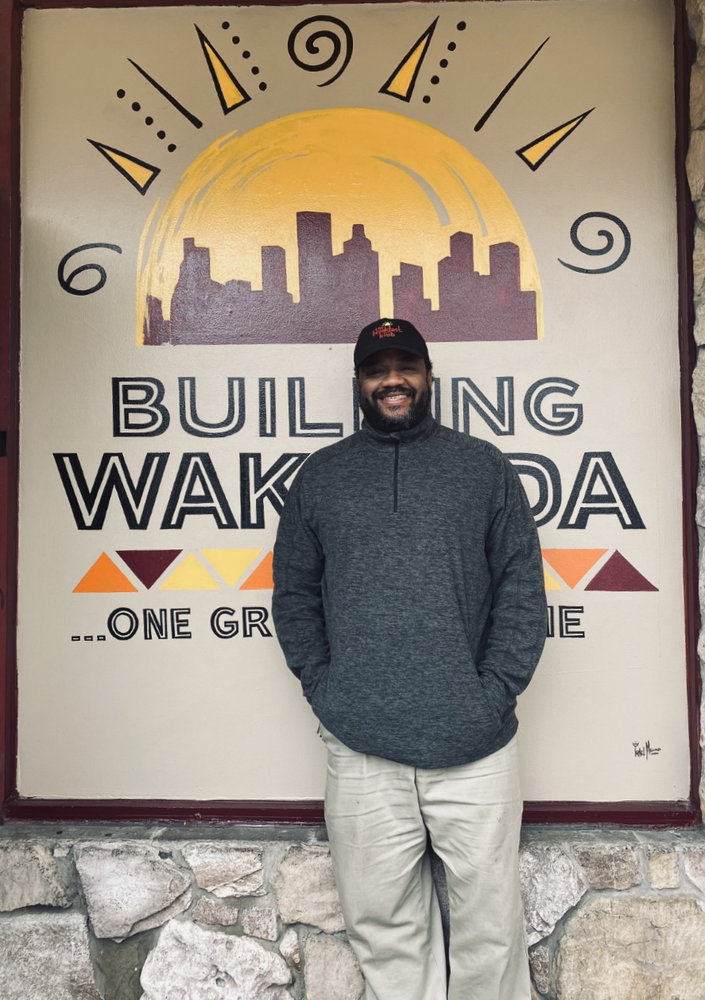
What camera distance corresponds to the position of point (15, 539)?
9.02ft

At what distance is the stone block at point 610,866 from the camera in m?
2.51

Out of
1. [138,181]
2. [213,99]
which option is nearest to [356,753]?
[138,181]

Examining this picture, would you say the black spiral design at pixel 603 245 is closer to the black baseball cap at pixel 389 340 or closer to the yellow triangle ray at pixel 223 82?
the black baseball cap at pixel 389 340

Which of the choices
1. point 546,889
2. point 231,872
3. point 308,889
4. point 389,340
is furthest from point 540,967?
point 389,340

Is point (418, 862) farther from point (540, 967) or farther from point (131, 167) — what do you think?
point (131, 167)

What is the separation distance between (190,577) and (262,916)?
3.68ft

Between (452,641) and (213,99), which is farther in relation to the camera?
(213,99)

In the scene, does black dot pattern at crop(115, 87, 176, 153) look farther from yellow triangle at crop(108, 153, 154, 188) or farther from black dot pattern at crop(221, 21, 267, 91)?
black dot pattern at crop(221, 21, 267, 91)

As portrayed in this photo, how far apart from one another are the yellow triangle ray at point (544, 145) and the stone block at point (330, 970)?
2653 mm

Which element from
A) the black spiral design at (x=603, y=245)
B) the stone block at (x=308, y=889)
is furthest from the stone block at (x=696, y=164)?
the stone block at (x=308, y=889)

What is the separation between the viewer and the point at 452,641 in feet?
6.89

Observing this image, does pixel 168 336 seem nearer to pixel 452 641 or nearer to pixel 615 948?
pixel 452 641

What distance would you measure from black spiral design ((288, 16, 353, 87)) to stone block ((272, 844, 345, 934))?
2.58 m

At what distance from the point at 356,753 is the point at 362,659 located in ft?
0.91
